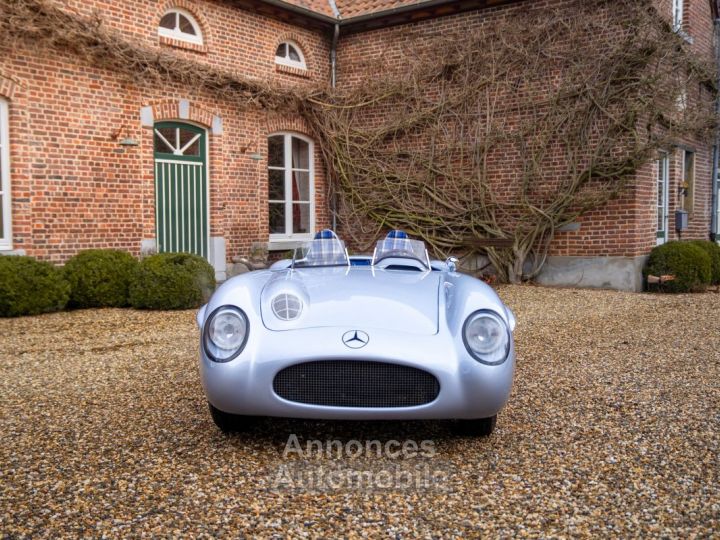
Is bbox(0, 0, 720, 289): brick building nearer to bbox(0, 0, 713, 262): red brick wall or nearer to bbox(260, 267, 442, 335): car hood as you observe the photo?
bbox(0, 0, 713, 262): red brick wall

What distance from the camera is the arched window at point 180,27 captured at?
36.8 ft

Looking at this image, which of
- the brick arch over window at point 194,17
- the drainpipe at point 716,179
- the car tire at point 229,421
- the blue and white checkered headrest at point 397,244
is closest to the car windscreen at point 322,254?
the blue and white checkered headrest at point 397,244

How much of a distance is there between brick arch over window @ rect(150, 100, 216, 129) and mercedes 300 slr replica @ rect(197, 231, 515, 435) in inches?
316

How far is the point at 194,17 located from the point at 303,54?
2.61 m

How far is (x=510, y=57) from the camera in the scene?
A: 11.9 meters

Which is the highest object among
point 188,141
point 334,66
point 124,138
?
point 334,66

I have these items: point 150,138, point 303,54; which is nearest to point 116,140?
point 150,138

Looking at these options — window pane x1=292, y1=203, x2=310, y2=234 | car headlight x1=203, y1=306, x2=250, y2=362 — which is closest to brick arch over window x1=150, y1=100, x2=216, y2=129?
window pane x1=292, y1=203, x2=310, y2=234

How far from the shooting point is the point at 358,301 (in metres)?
3.54

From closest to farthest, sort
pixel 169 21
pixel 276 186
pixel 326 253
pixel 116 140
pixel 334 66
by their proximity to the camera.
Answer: pixel 326 253, pixel 116 140, pixel 169 21, pixel 276 186, pixel 334 66

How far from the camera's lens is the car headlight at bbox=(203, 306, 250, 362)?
10.8ft

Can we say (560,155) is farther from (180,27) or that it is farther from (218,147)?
(180,27)

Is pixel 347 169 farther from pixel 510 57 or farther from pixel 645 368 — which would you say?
pixel 645 368

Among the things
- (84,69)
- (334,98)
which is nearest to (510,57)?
(334,98)
